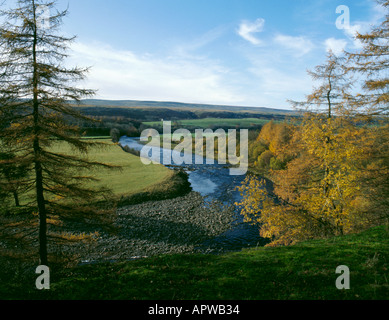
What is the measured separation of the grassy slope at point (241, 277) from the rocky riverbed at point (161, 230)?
271 inches

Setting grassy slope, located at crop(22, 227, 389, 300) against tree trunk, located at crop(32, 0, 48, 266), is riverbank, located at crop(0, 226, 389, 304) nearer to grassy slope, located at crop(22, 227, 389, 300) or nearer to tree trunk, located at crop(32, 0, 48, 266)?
grassy slope, located at crop(22, 227, 389, 300)

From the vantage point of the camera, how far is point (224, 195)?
104 feet

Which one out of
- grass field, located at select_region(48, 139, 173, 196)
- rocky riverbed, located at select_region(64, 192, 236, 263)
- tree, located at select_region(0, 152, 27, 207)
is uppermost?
tree, located at select_region(0, 152, 27, 207)

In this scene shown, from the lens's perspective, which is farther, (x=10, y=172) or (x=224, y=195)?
(x=224, y=195)

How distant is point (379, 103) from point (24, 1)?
56.7ft

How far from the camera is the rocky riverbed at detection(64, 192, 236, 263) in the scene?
1773cm

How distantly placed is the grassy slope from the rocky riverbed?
688 cm

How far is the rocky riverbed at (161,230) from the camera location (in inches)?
698

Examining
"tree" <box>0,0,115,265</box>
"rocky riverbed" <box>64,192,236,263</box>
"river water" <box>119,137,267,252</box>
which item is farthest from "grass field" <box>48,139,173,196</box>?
"tree" <box>0,0,115,265</box>

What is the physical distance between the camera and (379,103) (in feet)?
38.7

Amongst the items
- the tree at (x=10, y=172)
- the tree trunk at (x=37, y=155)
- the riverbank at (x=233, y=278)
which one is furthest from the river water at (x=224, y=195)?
the tree at (x=10, y=172)

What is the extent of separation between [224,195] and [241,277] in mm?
25153

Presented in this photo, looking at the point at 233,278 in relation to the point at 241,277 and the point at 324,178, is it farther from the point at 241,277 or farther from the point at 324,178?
the point at 324,178

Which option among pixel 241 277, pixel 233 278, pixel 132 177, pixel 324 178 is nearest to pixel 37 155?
pixel 233 278
